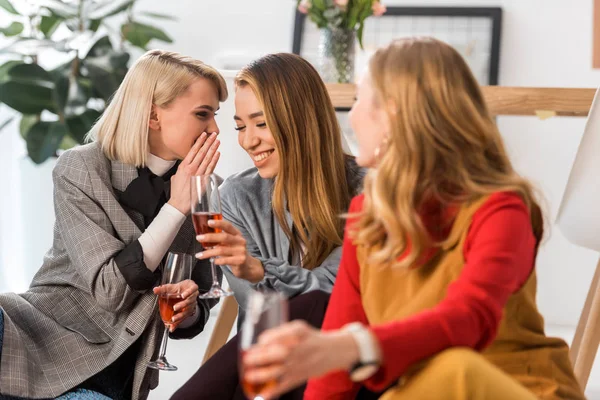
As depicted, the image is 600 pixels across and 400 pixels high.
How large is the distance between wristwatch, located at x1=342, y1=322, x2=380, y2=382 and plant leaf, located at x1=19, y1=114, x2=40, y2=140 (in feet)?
10.7

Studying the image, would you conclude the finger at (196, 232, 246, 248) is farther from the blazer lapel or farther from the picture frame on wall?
the picture frame on wall

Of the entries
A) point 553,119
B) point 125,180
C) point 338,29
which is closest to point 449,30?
point 553,119

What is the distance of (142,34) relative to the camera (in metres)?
4.11

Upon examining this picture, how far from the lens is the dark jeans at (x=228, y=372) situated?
163cm

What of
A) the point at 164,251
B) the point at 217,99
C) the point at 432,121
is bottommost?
the point at 164,251

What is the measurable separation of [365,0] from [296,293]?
4.62 feet

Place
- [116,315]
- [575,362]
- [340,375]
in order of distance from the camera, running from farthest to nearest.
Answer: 1. [575,362]
2. [116,315]
3. [340,375]

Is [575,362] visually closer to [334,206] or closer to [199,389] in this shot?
[334,206]

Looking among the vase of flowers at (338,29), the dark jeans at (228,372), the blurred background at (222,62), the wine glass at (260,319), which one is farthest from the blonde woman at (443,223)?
the blurred background at (222,62)

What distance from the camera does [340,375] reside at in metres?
1.38

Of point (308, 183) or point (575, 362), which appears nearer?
point (308, 183)

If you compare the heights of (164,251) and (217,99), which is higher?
(217,99)

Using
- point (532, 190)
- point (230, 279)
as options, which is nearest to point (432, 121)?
point (532, 190)

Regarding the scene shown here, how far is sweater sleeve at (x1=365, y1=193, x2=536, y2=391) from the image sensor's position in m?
1.06
